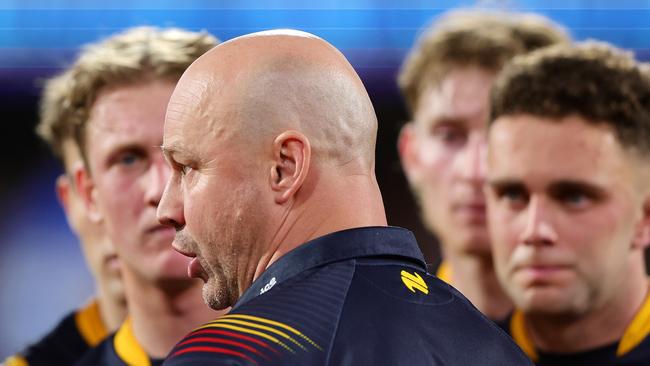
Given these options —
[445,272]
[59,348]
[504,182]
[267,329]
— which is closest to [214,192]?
[267,329]

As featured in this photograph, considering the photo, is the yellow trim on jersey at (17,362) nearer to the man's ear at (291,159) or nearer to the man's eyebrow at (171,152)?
the man's eyebrow at (171,152)

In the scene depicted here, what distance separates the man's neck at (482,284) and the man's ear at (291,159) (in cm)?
304

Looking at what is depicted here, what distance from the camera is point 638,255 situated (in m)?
4.15

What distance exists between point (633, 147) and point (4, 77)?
576 cm

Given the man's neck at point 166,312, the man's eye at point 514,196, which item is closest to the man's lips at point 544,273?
the man's eye at point 514,196

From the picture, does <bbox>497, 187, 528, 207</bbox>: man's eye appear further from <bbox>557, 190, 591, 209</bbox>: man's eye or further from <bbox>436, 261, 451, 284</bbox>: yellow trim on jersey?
<bbox>436, 261, 451, 284</bbox>: yellow trim on jersey

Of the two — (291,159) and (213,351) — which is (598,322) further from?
(213,351)

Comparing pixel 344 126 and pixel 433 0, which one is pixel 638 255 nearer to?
pixel 344 126

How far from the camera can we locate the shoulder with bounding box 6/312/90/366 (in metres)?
4.37

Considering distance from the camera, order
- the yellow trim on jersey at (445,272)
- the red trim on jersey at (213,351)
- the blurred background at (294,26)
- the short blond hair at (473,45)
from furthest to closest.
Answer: the blurred background at (294,26) < the yellow trim on jersey at (445,272) < the short blond hair at (473,45) < the red trim on jersey at (213,351)

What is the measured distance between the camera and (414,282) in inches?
90.9

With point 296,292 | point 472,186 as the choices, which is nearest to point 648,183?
point 472,186

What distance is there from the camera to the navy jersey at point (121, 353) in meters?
3.92

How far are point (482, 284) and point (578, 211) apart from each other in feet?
4.39
